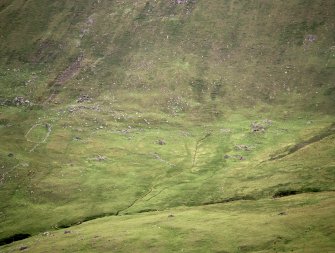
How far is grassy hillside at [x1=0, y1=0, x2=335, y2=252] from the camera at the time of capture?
83.9m

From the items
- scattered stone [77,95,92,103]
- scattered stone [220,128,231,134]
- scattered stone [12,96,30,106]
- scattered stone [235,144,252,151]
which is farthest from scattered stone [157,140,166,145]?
scattered stone [12,96,30,106]

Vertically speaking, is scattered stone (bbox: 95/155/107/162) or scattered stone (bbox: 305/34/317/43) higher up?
scattered stone (bbox: 305/34/317/43)

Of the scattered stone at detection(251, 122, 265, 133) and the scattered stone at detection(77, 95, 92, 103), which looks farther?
the scattered stone at detection(77, 95, 92, 103)

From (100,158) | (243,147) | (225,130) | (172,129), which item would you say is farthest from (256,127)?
(100,158)

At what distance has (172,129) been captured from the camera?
481 ft

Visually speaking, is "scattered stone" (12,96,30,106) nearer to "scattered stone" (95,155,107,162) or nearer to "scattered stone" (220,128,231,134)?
"scattered stone" (95,155,107,162)

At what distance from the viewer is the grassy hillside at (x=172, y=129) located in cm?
8394

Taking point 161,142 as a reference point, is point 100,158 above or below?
above

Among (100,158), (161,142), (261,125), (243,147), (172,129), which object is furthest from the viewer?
(172,129)

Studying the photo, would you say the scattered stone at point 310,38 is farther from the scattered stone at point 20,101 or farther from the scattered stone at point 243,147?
the scattered stone at point 20,101

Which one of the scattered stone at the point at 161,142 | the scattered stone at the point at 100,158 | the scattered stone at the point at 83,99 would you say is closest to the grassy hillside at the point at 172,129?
the scattered stone at the point at 161,142

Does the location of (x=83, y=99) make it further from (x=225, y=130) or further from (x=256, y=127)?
(x=256, y=127)

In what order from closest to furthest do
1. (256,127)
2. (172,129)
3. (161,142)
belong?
(161,142) → (256,127) → (172,129)

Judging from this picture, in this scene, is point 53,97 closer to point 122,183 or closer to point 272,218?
point 122,183
